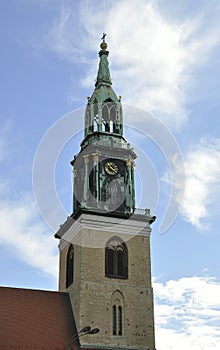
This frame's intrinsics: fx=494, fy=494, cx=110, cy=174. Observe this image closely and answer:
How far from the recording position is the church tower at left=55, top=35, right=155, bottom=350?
32.8m

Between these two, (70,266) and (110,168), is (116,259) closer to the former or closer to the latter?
(70,266)

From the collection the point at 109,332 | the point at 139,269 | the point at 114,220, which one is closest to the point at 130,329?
the point at 109,332

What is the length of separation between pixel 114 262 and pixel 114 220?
9.90 feet

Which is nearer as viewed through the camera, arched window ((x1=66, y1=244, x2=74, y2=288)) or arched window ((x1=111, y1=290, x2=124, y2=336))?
arched window ((x1=111, y1=290, x2=124, y2=336))

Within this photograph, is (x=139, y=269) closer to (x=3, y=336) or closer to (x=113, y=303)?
(x=113, y=303)

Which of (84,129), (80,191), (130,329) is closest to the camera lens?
(130,329)

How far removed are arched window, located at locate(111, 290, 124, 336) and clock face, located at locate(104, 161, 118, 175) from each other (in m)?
9.25

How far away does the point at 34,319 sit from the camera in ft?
107

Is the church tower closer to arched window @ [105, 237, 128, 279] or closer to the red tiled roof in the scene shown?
arched window @ [105, 237, 128, 279]

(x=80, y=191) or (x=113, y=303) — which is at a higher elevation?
(x=80, y=191)

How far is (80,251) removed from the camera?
113 ft

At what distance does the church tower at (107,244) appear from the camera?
107 feet

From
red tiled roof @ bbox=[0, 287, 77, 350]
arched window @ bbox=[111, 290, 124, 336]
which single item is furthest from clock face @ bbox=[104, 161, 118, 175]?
red tiled roof @ bbox=[0, 287, 77, 350]

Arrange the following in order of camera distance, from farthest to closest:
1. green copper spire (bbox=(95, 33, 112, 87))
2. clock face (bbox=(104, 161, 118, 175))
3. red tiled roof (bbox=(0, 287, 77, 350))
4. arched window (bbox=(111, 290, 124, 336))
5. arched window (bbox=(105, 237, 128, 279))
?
green copper spire (bbox=(95, 33, 112, 87)), clock face (bbox=(104, 161, 118, 175)), arched window (bbox=(105, 237, 128, 279)), arched window (bbox=(111, 290, 124, 336)), red tiled roof (bbox=(0, 287, 77, 350))
